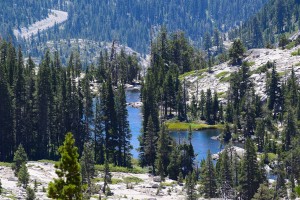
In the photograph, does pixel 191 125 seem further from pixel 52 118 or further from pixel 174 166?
pixel 174 166

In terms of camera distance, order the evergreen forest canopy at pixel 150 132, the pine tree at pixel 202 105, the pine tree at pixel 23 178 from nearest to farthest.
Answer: the pine tree at pixel 23 178, the evergreen forest canopy at pixel 150 132, the pine tree at pixel 202 105

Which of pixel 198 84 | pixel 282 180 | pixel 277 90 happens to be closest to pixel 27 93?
pixel 282 180

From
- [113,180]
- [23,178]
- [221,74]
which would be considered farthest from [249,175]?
[221,74]

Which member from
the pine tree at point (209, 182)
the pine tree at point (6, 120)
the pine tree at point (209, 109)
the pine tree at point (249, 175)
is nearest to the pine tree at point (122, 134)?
the pine tree at point (6, 120)

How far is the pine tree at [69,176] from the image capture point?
145 feet

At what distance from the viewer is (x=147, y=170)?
11569cm

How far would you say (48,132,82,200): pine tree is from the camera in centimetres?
4434

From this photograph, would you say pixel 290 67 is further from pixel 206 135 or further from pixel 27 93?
pixel 27 93

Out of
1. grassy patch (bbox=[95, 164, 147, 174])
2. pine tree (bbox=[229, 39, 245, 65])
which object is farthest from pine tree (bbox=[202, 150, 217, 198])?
pine tree (bbox=[229, 39, 245, 65])

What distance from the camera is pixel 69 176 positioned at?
4497 cm

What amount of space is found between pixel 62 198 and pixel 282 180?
58961 mm

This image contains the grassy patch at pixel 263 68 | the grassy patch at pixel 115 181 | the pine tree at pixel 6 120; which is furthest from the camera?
the grassy patch at pixel 263 68

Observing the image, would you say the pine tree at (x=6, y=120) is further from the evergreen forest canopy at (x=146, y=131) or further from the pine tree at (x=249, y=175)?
the pine tree at (x=249, y=175)

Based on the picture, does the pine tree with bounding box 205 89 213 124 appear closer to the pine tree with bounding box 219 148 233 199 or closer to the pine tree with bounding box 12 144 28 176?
the pine tree with bounding box 219 148 233 199
